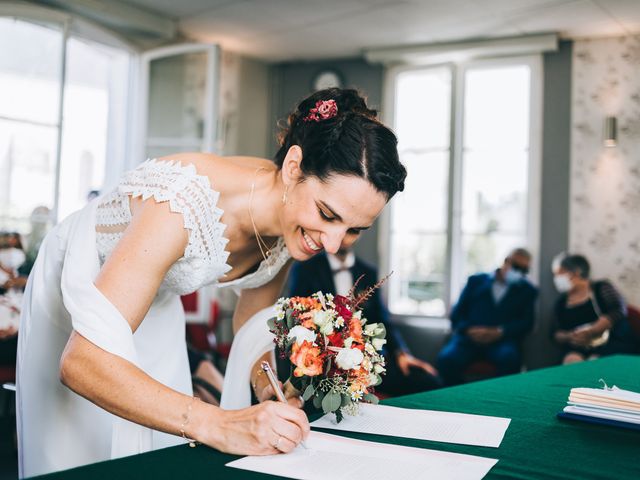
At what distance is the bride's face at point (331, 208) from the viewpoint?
1.59 metres

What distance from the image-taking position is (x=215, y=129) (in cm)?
606

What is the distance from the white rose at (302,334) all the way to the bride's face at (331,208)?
231 millimetres

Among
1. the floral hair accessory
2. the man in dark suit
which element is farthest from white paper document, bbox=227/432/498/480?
the man in dark suit

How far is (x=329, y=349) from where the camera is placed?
146cm

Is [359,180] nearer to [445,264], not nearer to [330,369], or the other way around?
[330,369]

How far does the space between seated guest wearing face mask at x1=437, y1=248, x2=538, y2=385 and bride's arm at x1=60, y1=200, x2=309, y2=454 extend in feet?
14.8

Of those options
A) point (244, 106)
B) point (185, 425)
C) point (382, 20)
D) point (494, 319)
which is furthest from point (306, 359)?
point (244, 106)

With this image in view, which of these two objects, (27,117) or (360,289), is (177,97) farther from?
(360,289)

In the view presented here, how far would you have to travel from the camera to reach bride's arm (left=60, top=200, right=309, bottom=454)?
4.10 feet

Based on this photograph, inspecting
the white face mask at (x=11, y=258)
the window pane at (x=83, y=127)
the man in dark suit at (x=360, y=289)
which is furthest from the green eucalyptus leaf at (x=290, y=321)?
the window pane at (x=83, y=127)

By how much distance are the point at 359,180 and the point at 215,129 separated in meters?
4.66

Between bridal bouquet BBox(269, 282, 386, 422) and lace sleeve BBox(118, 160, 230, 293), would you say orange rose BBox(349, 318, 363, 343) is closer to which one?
bridal bouquet BBox(269, 282, 386, 422)

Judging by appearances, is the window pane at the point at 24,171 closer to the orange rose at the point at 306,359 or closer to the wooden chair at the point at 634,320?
the orange rose at the point at 306,359

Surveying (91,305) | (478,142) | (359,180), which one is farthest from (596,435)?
(478,142)
